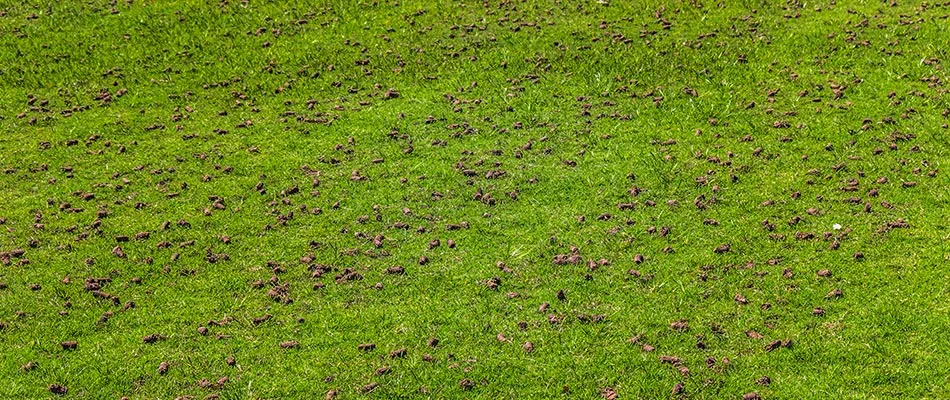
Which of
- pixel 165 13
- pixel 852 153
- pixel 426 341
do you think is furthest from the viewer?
pixel 165 13

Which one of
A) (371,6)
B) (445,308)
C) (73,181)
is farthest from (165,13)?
(445,308)

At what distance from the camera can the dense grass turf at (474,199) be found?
10664mm

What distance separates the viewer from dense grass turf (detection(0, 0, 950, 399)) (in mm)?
10664

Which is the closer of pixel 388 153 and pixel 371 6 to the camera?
pixel 388 153

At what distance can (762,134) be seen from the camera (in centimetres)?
1542

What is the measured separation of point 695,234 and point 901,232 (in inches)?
106

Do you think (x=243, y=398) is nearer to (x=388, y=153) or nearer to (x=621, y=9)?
(x=388, y=153)

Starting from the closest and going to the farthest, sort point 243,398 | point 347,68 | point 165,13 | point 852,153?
1. point 243,398
2. point 852,153
3. point 347,68
4. point 165,13

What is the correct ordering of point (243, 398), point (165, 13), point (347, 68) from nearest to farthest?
point (243, 398)
point (347, 68)
point (165, 13)

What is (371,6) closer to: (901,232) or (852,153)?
(852,153)

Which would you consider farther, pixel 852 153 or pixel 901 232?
pixel 852 153

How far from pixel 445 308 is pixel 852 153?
285 inches

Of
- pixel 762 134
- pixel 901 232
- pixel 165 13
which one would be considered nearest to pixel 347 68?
pixel 165 13

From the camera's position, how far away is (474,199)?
13953mm
